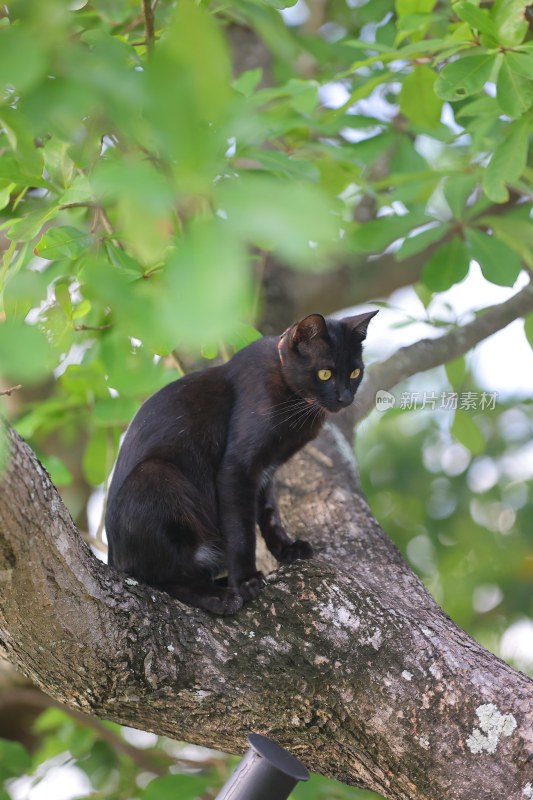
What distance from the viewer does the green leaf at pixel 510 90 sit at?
1722mm

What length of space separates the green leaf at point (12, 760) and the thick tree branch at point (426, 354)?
1.62 m

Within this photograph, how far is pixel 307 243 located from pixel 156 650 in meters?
1.20

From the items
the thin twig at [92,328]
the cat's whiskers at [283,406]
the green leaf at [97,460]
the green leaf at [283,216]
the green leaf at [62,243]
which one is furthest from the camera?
the green leaf at [97,460]

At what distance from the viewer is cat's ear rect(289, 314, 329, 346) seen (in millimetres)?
2098

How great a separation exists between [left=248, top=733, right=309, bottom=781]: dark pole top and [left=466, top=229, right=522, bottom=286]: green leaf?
1458 millimetres

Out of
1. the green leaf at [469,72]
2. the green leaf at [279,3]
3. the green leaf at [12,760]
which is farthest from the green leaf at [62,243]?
the green leaf at [12,760]

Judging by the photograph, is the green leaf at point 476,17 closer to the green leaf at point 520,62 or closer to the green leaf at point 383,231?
the green leaf at point 520,62

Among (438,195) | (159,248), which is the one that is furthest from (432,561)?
(159,248)

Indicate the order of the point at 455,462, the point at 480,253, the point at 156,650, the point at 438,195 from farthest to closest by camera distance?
the point at 455,462 → the point at 438,195 → the point at 480,253 → the point at 156,650

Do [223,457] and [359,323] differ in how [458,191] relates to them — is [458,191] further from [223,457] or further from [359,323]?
[223,457]

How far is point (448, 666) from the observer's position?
158 cm

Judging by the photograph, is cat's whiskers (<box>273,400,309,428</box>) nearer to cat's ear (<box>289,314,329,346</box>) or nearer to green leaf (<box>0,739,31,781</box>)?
cat's ear (<box>289,314,329,346</box>)

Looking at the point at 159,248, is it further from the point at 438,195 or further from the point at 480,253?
the point at 438,195

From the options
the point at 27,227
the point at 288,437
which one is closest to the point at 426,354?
the point at 288,437
